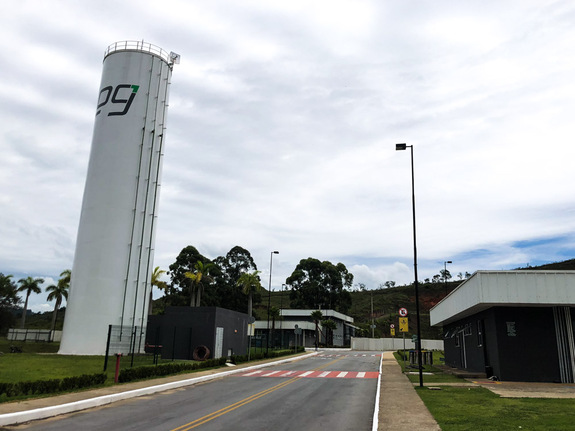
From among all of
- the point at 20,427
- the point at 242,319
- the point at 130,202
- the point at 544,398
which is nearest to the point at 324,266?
the point at 242,319

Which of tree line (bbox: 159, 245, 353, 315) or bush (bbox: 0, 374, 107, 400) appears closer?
bush (bbox: 0, 374, 107, 400)

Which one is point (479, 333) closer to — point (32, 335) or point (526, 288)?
point (526, 288)

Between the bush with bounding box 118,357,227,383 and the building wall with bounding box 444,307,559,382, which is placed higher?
the building wall with bounding box 444,307,559,382

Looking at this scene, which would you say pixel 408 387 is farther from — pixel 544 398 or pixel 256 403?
pixel 256 403

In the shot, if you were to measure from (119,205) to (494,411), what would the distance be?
33.6 meters

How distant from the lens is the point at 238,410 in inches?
539

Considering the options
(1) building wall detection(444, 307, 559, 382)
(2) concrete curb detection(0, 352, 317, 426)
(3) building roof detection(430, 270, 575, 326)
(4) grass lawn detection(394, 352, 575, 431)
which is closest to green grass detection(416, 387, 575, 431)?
(4) grass lawn detection(394, 352, 575, 431)

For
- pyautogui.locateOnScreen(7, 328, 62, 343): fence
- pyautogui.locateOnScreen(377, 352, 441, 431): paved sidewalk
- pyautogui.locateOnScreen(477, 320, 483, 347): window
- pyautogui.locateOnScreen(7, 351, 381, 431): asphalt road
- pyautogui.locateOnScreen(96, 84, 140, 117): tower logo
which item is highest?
pyautogui.locateOnScreen(96, 84, 140, 117): tower logo

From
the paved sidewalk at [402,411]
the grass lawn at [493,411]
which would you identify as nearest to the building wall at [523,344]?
the grass lawn at [493,411]

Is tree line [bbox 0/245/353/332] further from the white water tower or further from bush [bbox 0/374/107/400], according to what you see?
bush [bbox 0/374/107/400]

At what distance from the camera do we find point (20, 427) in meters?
11.1

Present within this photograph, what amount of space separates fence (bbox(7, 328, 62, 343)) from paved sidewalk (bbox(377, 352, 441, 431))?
45.5 metres

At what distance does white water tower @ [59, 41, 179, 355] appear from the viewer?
121 ft

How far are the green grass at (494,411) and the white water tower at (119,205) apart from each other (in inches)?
1060
